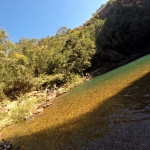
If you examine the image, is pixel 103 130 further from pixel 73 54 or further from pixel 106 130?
pixel 73 54

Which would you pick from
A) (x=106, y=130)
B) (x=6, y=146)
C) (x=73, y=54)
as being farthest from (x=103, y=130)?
(x=73, y=54)

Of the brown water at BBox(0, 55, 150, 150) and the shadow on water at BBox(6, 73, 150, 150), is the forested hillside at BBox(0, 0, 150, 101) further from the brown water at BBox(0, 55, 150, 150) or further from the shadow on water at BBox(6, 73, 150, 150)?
the shadow on water at BBox(6, 73, 150, 150)

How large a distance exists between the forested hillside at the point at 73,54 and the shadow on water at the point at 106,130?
40.3ft

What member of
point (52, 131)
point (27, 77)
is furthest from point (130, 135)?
point (27, 77)

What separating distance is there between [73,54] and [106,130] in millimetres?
26124

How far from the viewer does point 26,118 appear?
49.8ft

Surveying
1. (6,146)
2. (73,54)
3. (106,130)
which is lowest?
(106,130)

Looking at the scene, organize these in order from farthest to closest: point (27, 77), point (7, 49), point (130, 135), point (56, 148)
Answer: point (7, 49) < point (27, 77) < point (56, 148) < point (130, 135)

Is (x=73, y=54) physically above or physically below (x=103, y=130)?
above

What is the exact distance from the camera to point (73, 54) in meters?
32.8

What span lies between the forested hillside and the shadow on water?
12292mm

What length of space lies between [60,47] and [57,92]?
16082 millimetres

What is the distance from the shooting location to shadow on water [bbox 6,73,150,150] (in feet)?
20.3

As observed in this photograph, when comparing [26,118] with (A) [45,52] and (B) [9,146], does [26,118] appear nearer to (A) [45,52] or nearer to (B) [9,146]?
(B) [9,146]
